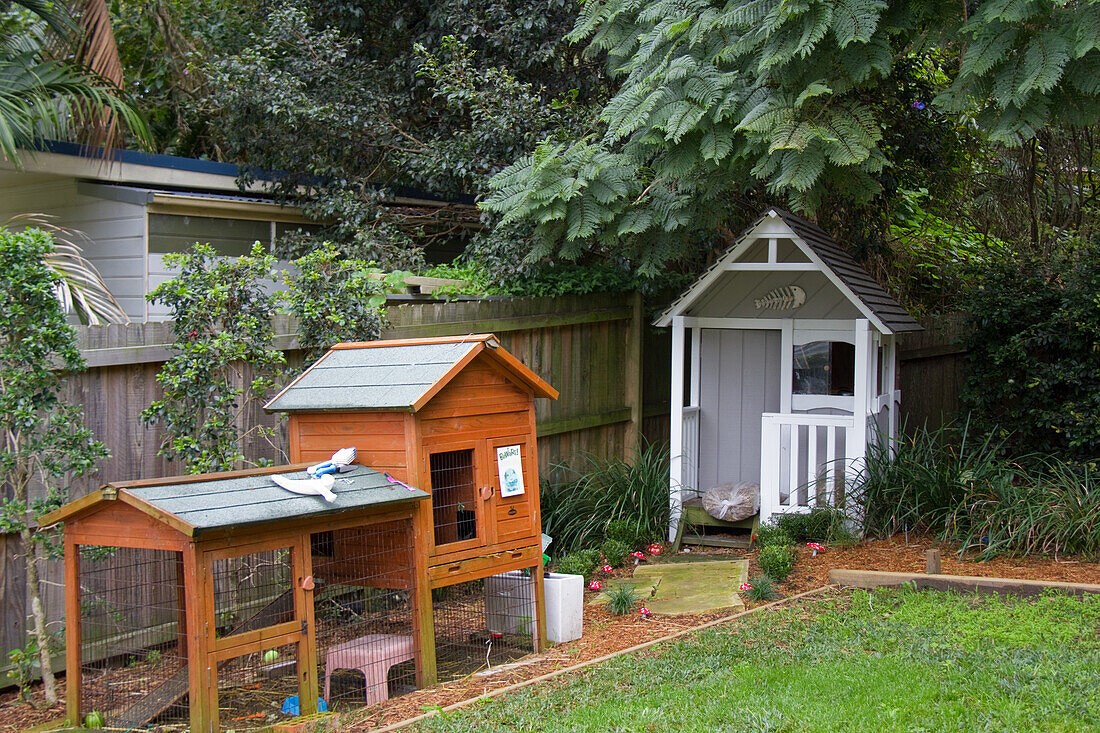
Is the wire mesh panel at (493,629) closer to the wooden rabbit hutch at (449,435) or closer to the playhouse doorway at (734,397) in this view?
the wooden rabbit hutch at (449,435)

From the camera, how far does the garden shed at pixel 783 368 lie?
26.8 ft

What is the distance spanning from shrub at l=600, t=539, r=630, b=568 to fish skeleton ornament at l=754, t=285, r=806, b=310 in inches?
104

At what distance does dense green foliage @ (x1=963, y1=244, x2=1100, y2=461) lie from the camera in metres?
8.47

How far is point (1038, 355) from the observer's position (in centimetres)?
915

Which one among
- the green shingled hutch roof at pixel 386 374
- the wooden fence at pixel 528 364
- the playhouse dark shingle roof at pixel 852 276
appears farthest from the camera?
the playhouse dark shingle roof at pixel 852 276

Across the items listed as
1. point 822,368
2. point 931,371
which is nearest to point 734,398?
point 822,368

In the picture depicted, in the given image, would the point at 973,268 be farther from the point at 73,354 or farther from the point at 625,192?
the point at 73,354

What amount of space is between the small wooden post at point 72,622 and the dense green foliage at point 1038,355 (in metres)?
7.44

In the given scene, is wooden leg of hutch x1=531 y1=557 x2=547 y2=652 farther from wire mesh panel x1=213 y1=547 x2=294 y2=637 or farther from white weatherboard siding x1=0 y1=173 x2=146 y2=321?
white weatherboard siding x1=0 y1=173 x2=146 y2=321

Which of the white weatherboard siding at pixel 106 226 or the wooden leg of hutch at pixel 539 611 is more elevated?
the white weatherboard siding at pixel 106 226

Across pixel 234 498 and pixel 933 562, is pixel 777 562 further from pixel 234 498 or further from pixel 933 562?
pixel 234 498

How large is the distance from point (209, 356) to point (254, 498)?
4.17ft

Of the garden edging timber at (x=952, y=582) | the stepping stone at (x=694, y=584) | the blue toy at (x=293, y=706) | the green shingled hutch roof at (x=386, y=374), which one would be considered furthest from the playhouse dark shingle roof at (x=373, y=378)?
the garden edging timber at (x=952, y=582)

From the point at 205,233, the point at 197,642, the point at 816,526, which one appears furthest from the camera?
the point at 205,233
